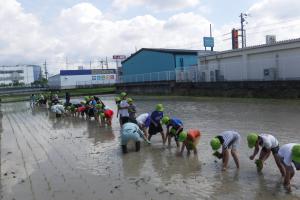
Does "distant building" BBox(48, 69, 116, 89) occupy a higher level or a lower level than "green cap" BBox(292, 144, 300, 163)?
higher

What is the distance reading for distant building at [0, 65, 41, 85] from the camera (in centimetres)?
13212

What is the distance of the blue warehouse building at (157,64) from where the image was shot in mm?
47062

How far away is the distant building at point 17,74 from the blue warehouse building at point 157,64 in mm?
81103

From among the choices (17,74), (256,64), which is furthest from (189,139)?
(17,74)

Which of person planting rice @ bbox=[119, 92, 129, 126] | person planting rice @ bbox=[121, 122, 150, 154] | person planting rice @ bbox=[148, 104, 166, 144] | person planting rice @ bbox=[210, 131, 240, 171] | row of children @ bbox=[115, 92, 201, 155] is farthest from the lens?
person planting rice @ bbox=[119, 92, 129, 126]

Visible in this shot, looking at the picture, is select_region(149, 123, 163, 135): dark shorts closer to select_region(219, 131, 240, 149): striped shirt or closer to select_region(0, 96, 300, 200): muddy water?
select_region(0, 96, 300, 200): muddy water

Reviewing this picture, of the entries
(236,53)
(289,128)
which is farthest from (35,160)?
(236,53)

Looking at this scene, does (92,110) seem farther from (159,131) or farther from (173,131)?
(173,131)

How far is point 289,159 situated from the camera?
6941 millimetres

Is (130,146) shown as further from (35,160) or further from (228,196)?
(228,196)

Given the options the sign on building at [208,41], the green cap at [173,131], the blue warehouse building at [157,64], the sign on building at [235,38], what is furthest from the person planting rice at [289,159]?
the sign on building at [208,41]

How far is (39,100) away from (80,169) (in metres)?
31.8

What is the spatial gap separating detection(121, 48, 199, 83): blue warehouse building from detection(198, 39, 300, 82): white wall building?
241 inches

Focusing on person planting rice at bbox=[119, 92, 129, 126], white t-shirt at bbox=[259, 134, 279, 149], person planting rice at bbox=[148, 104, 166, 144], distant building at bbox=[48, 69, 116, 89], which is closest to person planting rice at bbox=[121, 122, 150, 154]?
person planting rice at bbox=[148, 104, 166, 144]
